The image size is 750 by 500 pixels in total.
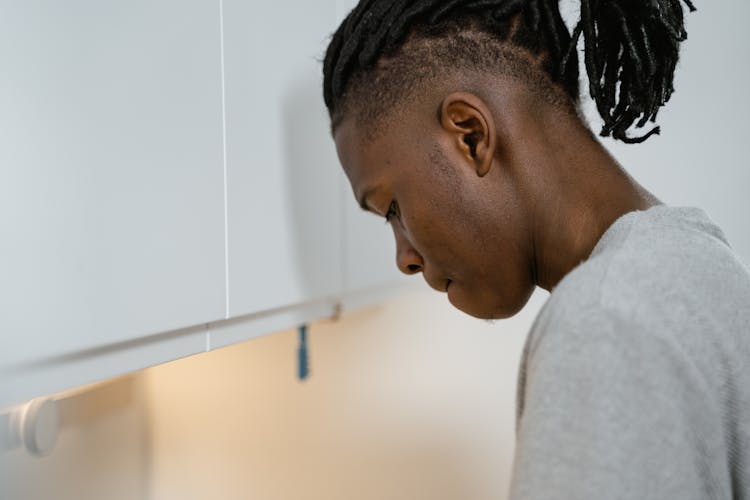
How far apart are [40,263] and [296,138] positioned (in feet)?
1.34

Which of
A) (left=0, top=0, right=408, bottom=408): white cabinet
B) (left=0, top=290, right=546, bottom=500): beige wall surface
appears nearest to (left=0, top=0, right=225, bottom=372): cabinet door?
(left=0, top=0, right=408, bottom=408): white cabinet

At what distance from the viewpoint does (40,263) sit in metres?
0.45

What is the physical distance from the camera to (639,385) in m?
0.38

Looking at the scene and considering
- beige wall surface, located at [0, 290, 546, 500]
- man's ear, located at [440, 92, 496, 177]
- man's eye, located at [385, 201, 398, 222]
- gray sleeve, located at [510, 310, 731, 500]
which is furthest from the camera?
beige wall surface, located at [0, 290, 546, 500]

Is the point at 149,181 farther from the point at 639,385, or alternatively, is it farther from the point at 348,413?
the point at 348,413

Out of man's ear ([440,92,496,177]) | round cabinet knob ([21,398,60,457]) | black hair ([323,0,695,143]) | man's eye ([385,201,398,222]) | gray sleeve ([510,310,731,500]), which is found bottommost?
round cabinet knob ([21,398,60,457])

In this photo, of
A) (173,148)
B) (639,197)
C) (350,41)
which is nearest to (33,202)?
A: (173,148)

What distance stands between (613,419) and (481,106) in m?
0.29

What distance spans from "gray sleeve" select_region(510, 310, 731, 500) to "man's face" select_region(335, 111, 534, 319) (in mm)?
211

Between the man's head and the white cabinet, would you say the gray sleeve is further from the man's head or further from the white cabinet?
the white cabinet

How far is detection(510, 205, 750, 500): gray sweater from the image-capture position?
37cm

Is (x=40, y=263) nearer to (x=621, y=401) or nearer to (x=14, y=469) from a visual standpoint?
(x=621, y=401)

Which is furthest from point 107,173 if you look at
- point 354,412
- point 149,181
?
point 354,412

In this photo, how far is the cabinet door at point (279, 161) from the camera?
2.20 feet
